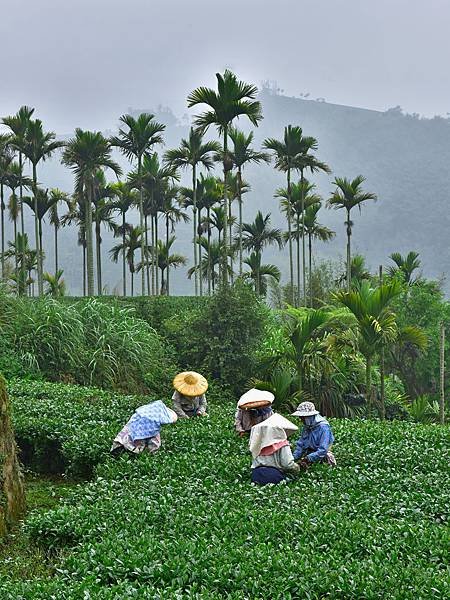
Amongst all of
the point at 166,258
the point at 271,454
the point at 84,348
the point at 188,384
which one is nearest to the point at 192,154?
the point at 166,258

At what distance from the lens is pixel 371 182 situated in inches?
5212

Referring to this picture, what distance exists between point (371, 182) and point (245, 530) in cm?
13140

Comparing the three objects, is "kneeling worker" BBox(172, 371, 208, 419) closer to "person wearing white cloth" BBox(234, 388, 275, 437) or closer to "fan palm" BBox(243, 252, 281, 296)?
"person wearing white cloth" BBox(234, 388, 275, 437)

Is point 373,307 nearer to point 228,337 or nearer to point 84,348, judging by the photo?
point 228,337

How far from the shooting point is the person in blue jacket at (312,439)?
7.50m

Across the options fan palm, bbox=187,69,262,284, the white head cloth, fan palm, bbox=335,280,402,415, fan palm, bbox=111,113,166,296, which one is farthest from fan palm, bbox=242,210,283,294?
the white head cloth

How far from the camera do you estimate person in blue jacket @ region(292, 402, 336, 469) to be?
750 cm

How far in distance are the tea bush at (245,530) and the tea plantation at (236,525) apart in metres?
0.01

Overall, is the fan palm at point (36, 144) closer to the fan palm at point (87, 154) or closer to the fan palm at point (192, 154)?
the fan palm at point (87, 154)

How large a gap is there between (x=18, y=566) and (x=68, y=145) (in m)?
24.9

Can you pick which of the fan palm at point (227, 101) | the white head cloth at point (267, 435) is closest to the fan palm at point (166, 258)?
the fan palm at point (227, 101)

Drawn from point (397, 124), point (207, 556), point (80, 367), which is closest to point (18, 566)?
point (207, 556)

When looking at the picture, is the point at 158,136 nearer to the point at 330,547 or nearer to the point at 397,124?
the point at 330,547

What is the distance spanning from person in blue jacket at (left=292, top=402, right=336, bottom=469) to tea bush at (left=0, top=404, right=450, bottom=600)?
0.16m
